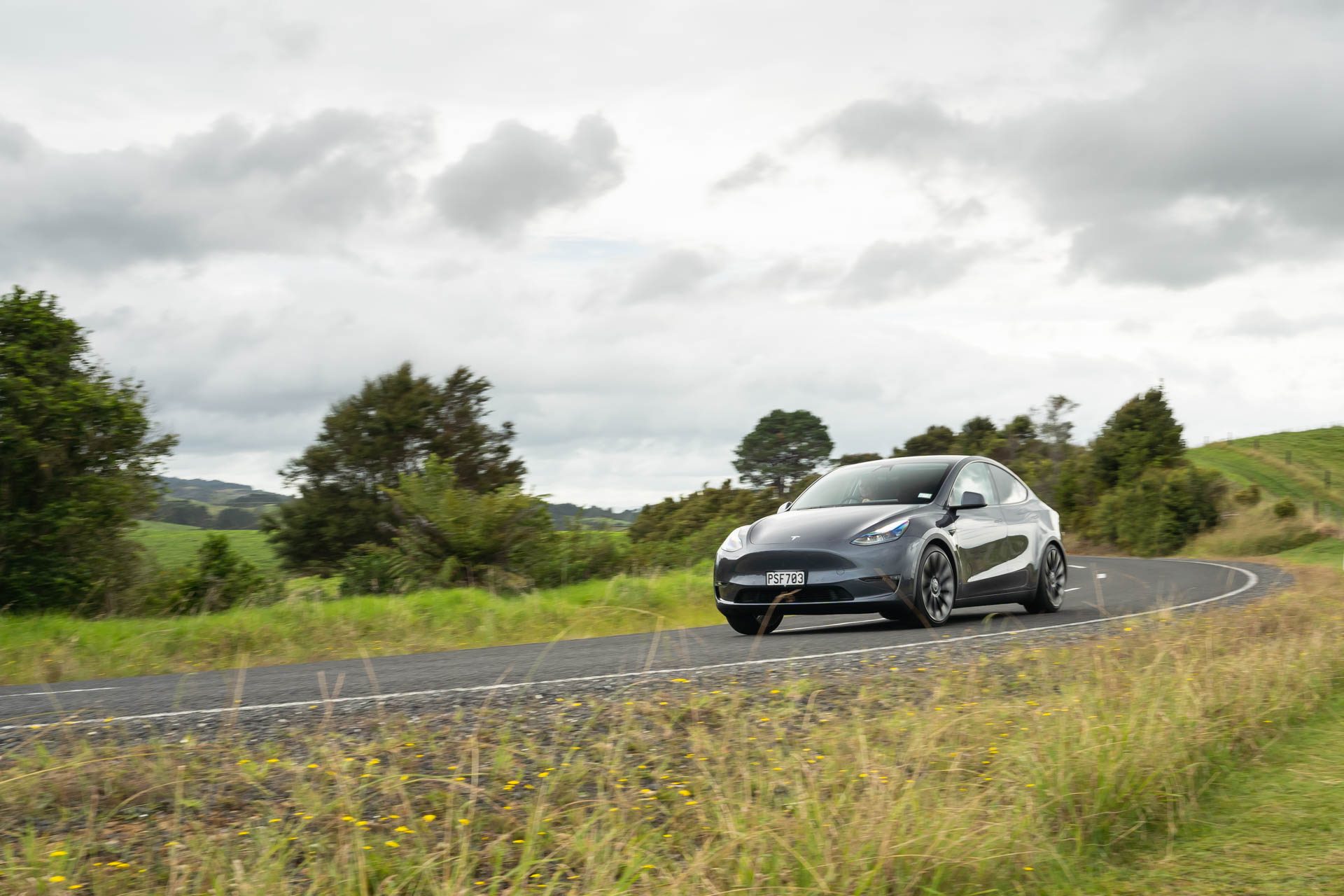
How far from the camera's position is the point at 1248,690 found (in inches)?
226

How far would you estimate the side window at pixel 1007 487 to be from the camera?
467 inches

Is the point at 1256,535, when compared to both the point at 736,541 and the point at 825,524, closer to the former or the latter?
the point at 825,524

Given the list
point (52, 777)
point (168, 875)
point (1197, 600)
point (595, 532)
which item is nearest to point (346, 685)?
point (52, 777)

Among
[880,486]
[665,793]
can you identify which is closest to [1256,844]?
[665,793]

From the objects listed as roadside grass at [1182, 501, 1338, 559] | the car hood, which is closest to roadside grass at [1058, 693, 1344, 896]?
the car hood

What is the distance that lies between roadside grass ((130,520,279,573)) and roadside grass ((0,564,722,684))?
13.0m

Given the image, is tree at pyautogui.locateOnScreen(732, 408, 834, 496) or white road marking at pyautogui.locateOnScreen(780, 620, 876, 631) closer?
white road marking at pyautogui.locateOnScreen(780, 620, 876, 631)

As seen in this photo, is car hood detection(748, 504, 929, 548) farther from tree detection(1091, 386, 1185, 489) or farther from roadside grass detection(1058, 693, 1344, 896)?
tree detection(1091, 386, 1185, 489)

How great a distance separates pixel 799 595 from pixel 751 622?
28.6 inches

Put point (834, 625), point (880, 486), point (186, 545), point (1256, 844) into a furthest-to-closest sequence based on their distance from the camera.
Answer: point (186, 545), point (834, 625), point (880, 486), point (1256, 844)

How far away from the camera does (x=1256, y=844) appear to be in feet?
12.4

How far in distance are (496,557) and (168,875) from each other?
15312 mm

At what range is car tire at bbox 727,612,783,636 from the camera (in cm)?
1005

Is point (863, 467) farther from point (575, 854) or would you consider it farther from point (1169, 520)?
point (1169, 520)
